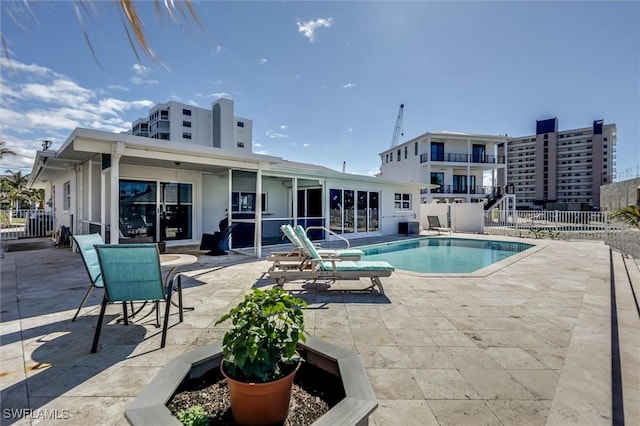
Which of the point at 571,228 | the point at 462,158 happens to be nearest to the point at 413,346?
the point at 571,228

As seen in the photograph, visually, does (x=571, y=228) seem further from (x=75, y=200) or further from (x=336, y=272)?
(x=75, y=200)

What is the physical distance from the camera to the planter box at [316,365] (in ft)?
4.50

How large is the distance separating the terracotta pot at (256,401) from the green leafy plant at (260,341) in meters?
0.05

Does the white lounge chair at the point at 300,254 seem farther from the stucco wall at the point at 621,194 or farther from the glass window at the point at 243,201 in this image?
the stucco wall at the point at 621,194

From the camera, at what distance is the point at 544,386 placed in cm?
227

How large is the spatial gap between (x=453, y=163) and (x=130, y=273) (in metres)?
29.2

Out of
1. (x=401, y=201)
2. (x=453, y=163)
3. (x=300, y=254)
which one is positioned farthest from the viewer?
(x=453, y=163)

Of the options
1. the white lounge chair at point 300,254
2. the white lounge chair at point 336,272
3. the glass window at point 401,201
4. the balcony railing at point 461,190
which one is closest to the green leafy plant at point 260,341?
the white lounge chair at point 336,272

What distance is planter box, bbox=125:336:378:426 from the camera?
1.37m

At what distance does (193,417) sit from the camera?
1488 millimetres

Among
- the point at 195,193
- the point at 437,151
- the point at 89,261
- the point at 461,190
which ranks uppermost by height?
the point at 437,151

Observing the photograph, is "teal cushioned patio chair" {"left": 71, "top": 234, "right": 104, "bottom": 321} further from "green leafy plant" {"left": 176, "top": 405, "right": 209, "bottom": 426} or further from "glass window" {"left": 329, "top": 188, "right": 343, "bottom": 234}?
"glass window" {"left": 329, "top": 188, "right": 343, "bottom": 234}

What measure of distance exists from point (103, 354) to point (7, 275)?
5.38 meters

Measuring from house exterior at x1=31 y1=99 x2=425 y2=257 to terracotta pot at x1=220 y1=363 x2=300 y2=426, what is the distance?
5.36 metres
